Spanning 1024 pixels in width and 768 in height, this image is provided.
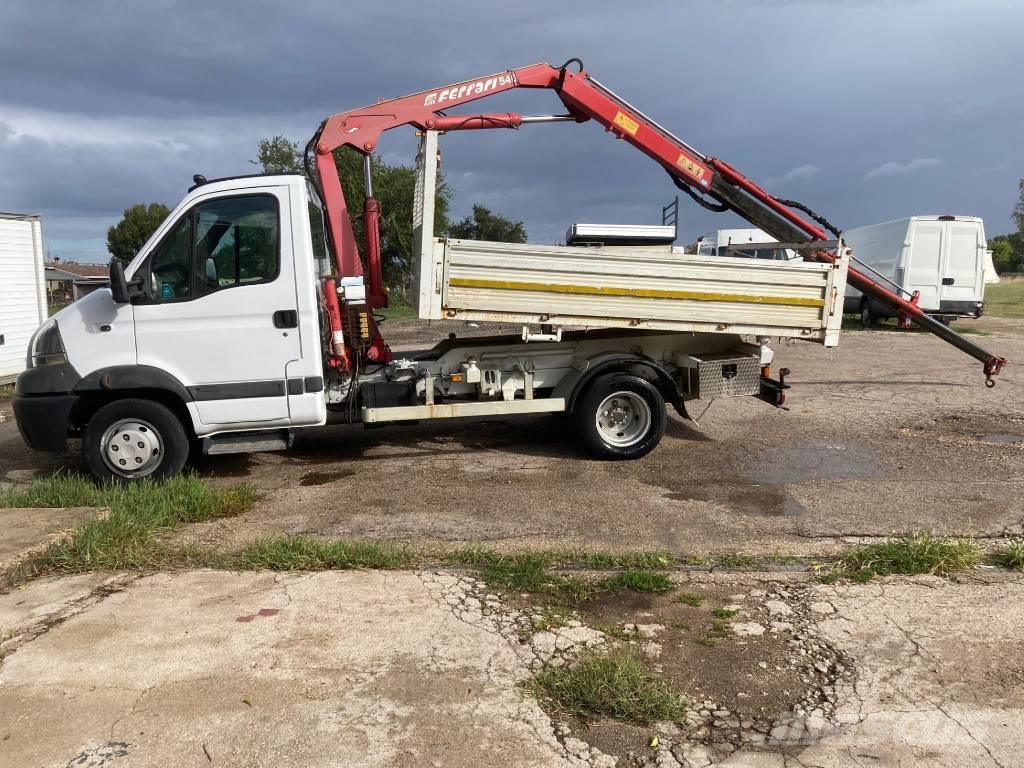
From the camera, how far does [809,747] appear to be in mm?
3037

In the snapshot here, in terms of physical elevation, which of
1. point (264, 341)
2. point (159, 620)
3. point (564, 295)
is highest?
point (564, 295)

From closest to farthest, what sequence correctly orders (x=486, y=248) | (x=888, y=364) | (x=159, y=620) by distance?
(x=159, y=620) → (x=486, y=248) → (x=888, y=364)

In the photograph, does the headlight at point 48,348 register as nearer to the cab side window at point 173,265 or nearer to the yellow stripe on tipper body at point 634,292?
the cab side window at point 173,265

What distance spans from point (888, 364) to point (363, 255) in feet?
34.0

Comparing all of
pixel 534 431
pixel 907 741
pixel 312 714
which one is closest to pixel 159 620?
pixel 312 714

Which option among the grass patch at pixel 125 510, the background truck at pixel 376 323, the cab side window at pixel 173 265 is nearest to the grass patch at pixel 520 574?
the grass patch at pixel 125 510

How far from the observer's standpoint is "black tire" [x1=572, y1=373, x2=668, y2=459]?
24.1 ft

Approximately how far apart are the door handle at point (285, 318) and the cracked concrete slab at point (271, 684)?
2539 millimetres

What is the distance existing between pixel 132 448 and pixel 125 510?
102cm

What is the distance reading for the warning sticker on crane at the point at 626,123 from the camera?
786cm

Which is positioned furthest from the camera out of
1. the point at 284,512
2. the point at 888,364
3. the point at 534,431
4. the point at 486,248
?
the point at 888,364

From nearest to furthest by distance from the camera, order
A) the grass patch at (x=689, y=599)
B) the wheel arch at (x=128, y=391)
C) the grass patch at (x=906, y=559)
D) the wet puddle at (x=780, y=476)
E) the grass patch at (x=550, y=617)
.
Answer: the grass patch at (x=550, y=617) → the grass patch at (x=689, y=599) → the grass patch at (x=906, y=559) → the wet puddle at (x=780, y=476) → the wheel arch at (x=128, y=391)

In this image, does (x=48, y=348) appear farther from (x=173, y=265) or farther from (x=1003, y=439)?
(x=1003, y=439)

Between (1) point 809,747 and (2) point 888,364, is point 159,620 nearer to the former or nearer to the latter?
(1) point 809,747
